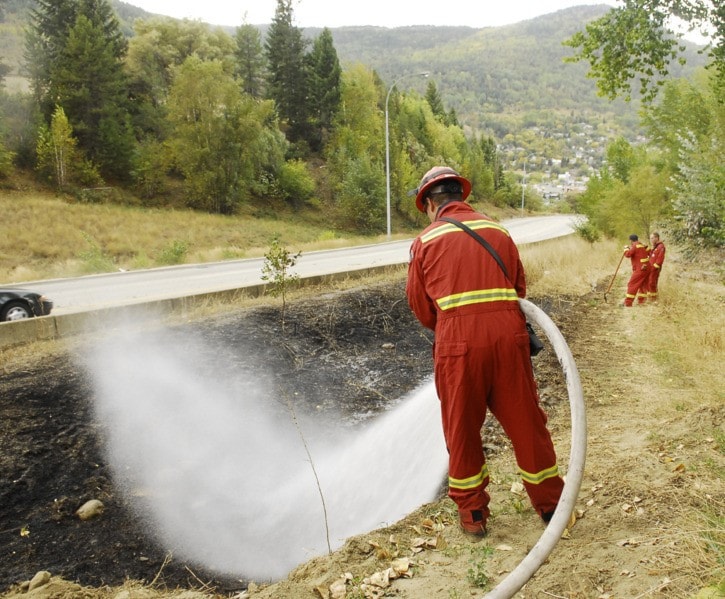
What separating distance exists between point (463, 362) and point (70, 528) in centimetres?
359

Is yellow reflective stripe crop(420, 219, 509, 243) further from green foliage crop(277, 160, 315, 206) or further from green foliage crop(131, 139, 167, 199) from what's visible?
green foliage crop(277, 160, 315, 206)

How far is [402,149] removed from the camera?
1991 inches

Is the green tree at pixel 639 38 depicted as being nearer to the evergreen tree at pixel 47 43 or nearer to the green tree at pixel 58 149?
the green tree at pixel 58 149

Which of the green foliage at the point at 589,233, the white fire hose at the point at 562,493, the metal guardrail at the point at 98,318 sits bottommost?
the green foliage at the point at 589,233

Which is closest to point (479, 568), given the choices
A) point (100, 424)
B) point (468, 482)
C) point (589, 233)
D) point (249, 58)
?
point (468, 482)

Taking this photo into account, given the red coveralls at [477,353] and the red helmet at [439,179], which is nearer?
the red coveralls at [477,353]

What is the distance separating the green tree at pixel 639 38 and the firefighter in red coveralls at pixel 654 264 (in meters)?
5.38

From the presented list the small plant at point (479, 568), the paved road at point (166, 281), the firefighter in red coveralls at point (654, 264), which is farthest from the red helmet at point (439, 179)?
the firefighter in red coveralls at point (654, 264)

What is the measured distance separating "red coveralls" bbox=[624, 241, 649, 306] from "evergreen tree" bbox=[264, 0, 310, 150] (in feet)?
149

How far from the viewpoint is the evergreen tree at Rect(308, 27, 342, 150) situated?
52.3 meters

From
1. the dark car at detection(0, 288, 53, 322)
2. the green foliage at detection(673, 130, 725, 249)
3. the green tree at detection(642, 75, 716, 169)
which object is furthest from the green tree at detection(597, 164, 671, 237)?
the dark car at detection(0, 288, 53, 322)

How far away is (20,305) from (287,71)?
158ft

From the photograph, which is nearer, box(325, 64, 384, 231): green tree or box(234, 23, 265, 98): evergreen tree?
box(325, 64, 384, 231): green tree

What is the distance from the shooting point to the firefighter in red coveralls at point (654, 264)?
40.3ft
